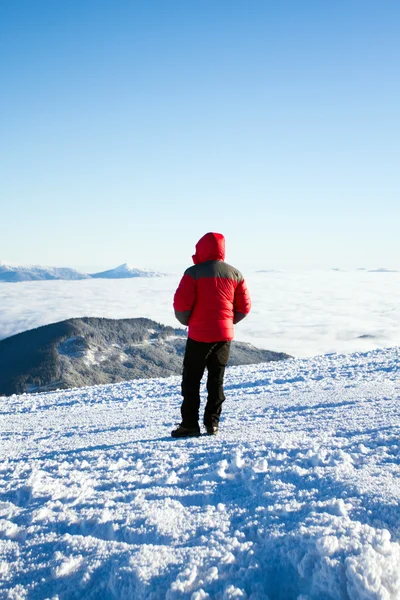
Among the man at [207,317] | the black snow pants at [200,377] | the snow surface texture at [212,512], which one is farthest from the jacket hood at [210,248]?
the snow surface texture at [212,512]

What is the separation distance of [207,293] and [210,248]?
1.72 ft

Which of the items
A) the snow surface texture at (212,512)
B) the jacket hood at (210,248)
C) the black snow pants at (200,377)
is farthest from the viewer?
the black snow pants at (200,377)

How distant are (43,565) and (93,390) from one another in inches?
403

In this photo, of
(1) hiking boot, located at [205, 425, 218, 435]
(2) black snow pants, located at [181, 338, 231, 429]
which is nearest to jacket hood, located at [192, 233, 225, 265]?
(2) black snow pants, located at [181, 338, 231, 429]

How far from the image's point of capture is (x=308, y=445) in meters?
4.26

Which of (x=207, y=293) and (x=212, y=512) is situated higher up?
(x=207, y=293)

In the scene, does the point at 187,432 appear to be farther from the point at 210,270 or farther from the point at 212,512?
the point at 212,512

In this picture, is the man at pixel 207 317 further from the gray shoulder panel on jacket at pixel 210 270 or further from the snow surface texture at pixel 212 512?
the snow surface texture at pixel 212 512

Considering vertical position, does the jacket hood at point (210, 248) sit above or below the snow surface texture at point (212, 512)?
above

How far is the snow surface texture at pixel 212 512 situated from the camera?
7.17 feet

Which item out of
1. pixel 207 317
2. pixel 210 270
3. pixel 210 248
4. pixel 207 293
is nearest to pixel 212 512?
pixel 207 317

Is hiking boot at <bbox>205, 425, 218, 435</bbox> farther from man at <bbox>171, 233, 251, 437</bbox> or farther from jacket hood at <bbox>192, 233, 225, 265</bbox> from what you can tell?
jacket hood at <bbox>192, 233, 225, 265</bbox>

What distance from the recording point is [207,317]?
522 cm

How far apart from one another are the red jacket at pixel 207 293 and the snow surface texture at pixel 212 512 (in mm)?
1264
